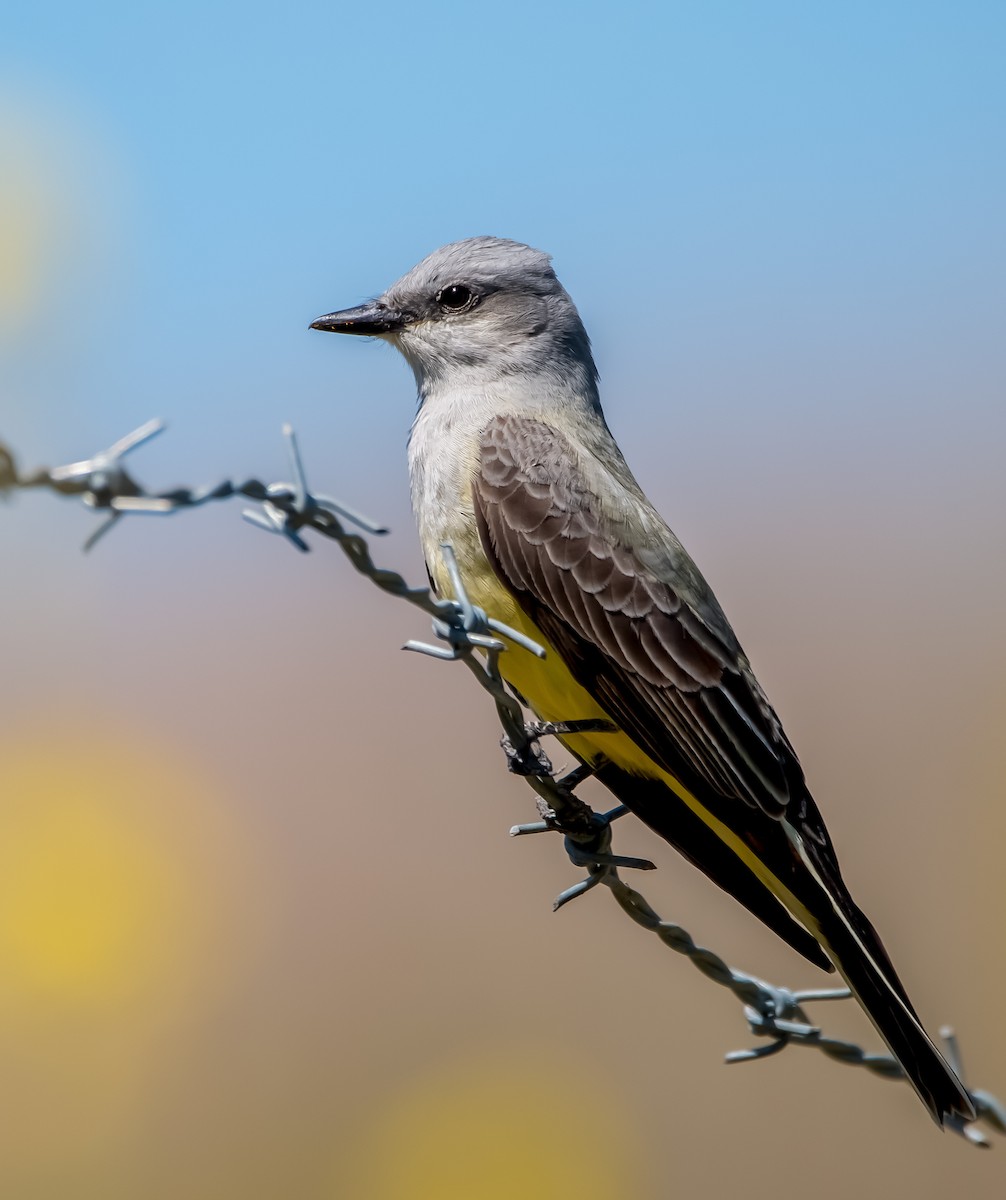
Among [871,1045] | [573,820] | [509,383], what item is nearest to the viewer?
[573,820]

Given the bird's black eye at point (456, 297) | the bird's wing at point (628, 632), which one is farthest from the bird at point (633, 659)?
the bird's black eye at point (456, 297)

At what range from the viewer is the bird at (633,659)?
340 centimetres

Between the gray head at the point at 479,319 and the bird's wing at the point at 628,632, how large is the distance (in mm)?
661

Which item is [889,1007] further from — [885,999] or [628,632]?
[628,632]

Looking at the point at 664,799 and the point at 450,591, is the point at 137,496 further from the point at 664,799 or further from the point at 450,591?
the point at 664,799

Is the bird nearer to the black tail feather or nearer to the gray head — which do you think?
the black tail feather

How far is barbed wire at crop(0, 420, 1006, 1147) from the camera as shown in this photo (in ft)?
5.85

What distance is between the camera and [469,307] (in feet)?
14.3

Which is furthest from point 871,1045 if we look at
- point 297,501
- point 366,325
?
point 297,501

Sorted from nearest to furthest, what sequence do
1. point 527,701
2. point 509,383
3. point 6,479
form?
1. point 6,479
2. point 527,701
3. point 509,383

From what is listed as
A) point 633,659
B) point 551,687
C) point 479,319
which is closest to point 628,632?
point 633,659

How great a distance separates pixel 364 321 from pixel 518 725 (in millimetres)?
1886

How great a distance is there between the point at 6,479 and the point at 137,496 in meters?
0.24

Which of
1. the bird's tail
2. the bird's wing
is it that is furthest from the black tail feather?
the bird's wing
